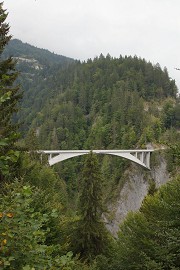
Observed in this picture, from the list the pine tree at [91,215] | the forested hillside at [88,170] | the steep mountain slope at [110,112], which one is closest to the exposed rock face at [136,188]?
the forested hillside at [88,170]

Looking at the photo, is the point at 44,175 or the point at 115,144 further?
the point at 115,144

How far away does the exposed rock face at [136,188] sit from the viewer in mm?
54594

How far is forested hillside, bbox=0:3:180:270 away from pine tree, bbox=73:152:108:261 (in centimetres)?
5

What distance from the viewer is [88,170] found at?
1761cm

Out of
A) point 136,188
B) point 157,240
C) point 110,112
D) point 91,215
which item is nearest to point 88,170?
point 91,215

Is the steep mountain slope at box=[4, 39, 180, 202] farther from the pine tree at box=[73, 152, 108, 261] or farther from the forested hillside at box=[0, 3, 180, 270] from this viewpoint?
the pine tree at box=[73, 152, 108, 261]

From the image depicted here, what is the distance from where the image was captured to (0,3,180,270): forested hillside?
3424mm

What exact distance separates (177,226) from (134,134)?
61.1m

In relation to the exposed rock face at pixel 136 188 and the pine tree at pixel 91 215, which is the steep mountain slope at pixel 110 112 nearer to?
the exposed rock face at pixel 136 188

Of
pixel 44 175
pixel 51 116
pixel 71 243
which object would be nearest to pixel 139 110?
pixel 51 116

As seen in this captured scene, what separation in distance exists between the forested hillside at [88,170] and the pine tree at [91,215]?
0.05 meters

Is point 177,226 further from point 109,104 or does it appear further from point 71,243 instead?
point 109,104

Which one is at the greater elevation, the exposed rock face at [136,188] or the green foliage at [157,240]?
the green foliage at [157,240]

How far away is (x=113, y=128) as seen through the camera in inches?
3238
